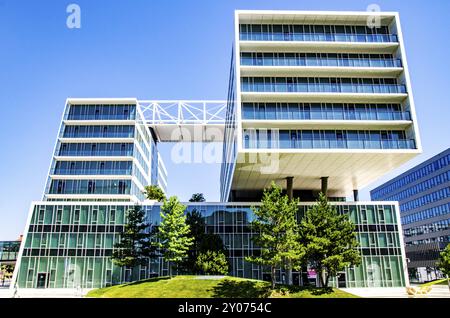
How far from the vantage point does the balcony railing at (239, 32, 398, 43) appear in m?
45.1

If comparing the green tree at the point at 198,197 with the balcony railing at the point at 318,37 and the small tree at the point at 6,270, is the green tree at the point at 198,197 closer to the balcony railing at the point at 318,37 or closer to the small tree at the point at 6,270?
the balcony railing at the point at 318,37

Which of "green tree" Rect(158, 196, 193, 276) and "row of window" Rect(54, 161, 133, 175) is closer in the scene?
"green tree" Rect(158, 196, 193, 276)

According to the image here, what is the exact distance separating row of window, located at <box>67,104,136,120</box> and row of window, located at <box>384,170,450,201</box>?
81808 mm

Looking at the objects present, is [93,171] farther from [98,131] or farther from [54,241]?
[54,241]

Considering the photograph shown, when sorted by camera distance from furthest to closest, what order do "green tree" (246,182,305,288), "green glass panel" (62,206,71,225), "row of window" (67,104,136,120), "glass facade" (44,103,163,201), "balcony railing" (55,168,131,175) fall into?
"row of window" (67,104,136,120), "balcony railing" (55,168,131,175), "glass facade" (44,103,163,201), "green glass panel" (62,206,71,225), "green tree" (246,182,305,288)

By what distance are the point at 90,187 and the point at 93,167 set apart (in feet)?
13.1

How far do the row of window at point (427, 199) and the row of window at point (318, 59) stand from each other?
67020 millimetres

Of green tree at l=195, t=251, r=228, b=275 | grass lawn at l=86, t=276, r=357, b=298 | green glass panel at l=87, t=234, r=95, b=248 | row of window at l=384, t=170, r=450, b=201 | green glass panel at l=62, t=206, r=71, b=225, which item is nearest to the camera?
grass lawn at l=86, t=276, r=357, b=298

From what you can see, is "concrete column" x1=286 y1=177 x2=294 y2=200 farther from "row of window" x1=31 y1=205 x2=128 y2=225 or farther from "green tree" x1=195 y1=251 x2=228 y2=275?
"row of window" x1=31 y1=205 x2=128 y2=225


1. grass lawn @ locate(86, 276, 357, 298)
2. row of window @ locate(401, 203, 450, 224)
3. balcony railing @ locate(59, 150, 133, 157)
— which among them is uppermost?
balcony railing @ locate(59, 150, 133, 157)

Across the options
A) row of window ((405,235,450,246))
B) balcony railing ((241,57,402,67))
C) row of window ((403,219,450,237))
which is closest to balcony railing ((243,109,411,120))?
balcony railing ((241,57,402,67))

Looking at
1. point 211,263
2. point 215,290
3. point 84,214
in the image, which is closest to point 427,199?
point 211,263
